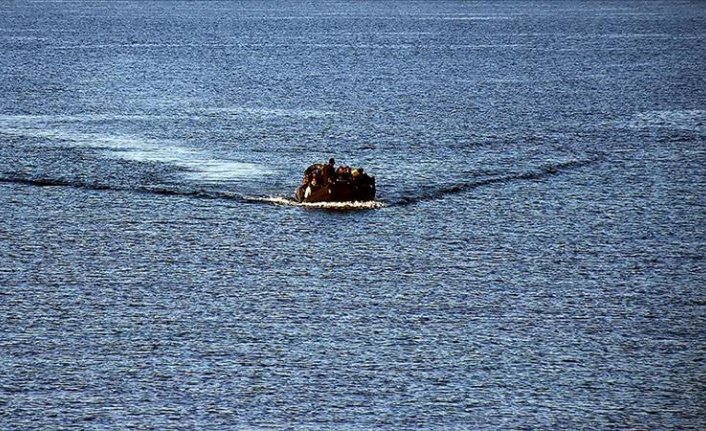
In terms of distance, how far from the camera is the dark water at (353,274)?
189 ft

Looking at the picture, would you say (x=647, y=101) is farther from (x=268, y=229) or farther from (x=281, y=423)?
(x=281, y=423)

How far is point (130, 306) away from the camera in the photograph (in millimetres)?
70375

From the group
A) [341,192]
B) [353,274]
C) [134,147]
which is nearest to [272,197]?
[341,192]

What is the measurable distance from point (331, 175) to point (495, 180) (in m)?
15.5

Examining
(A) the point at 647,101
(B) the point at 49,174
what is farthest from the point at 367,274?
(A) the point at 647,101

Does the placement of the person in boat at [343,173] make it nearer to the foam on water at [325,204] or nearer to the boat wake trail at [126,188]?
the foam on water at [325,204]

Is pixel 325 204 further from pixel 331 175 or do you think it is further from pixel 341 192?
pixel 331 175

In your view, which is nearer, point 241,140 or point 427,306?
point 427,306

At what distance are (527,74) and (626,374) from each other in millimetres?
137909

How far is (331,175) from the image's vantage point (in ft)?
299

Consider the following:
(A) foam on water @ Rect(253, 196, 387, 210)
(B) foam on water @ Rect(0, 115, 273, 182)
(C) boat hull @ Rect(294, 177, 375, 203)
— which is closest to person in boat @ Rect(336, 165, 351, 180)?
(C) boat hull @ Rect(294, 177, 375, 203)

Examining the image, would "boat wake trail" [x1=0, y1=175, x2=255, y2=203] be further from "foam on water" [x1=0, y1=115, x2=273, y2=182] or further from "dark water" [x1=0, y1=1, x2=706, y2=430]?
"foam on water" [x1=0, y1=115, x2=273, y2=182]

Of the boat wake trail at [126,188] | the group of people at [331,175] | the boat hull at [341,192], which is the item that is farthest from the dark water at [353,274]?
the group of people at [331,175]

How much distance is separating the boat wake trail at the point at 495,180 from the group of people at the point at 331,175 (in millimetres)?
3868
